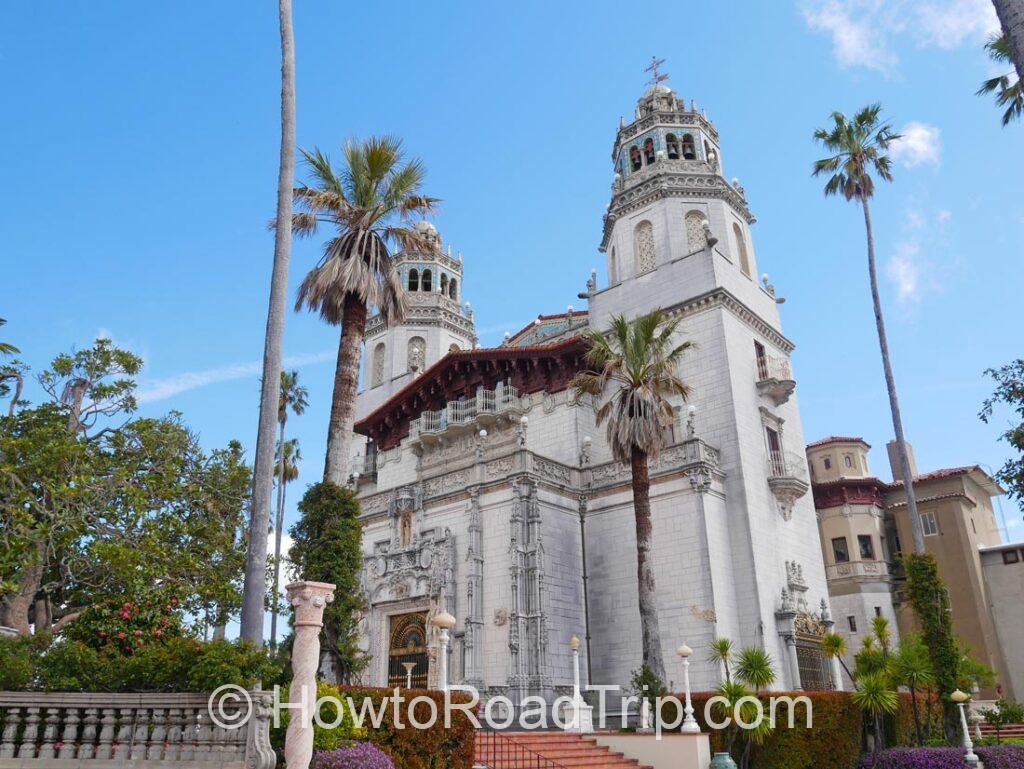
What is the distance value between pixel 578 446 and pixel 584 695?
956cm

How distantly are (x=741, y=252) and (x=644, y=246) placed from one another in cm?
440

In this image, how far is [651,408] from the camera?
77.5ft

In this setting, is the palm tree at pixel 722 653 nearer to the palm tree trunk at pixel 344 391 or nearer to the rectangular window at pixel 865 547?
the palm tree trunk at pixel 344 391

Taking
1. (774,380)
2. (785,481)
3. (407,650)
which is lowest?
(407,650)

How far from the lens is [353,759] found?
479 inches

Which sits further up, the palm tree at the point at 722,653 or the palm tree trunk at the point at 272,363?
the palm tree trunk at the point at 272,363

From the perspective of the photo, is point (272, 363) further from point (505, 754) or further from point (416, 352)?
point (416, 352)

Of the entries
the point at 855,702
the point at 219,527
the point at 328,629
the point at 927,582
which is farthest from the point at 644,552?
the point at 219,527

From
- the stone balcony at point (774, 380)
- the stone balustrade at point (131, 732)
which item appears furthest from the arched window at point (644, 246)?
the stone balustrade at point (131, 732)

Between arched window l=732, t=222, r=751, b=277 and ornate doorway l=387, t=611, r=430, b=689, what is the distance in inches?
789

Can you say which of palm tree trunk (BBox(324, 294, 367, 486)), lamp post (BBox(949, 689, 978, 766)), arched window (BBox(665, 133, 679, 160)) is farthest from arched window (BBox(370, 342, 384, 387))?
lamp post (BBox(949, 689, 978, 766))

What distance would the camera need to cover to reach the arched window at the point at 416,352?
46.9 meters

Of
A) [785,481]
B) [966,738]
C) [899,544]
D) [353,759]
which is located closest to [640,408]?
[785,481]

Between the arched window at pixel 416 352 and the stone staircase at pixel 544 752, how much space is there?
29.2 metres
